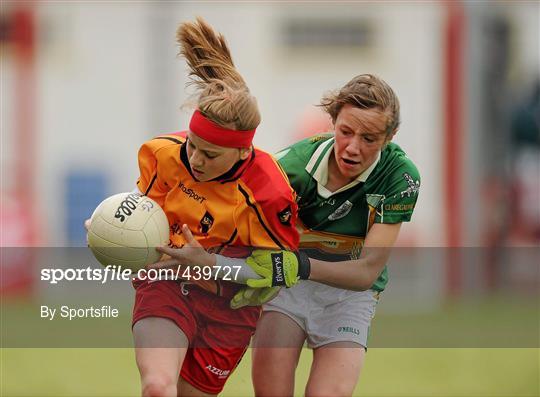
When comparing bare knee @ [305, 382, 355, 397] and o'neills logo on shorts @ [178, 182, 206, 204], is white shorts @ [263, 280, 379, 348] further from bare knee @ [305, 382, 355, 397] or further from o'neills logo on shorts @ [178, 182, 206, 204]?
o'neills logo on shorts @ [178, 182, 206, 204]

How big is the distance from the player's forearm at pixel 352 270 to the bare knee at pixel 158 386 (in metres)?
0.85

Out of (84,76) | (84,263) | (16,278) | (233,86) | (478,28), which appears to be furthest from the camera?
(84,76)

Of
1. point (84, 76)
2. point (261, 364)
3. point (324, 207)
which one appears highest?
point (324, 207)

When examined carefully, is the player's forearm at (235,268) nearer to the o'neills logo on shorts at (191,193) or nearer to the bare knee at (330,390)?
the o'neills logo on shorts at (191,193)

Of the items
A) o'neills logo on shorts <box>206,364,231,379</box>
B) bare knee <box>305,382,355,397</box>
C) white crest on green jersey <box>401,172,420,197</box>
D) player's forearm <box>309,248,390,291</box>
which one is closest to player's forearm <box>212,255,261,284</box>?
player's forearm <box>309,248,390,291</box>

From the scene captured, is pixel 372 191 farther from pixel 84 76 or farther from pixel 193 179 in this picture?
pixel 84 76

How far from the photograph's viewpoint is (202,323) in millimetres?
5227

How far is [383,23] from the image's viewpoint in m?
14.9

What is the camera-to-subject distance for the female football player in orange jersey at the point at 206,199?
193 inches

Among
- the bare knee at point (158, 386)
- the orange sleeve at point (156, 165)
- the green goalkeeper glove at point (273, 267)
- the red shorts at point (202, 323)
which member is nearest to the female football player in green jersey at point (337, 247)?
the green goalkeeper glove at point (273, 267)

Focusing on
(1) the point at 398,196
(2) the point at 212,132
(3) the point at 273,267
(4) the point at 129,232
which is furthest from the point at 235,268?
(1) the point at 398,196

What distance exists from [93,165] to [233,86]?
889 centimetres

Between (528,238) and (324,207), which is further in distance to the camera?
(528,238)

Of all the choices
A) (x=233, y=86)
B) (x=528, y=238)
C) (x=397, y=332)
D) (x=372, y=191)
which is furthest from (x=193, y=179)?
(x=528, y=238)
